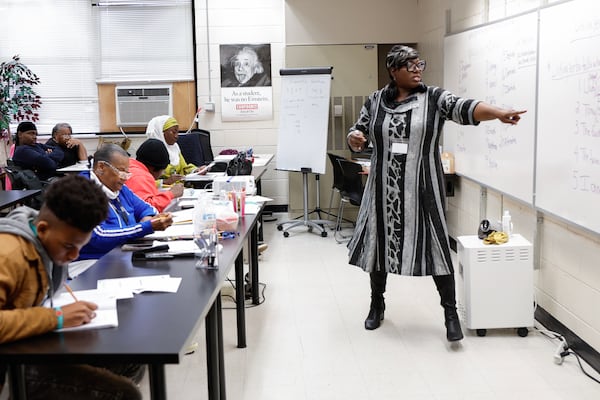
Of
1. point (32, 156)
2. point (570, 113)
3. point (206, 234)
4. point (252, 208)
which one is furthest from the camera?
point (32, 156)

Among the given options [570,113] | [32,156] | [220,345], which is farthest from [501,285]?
[32,156]

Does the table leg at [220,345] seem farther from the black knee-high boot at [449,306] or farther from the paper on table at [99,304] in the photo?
the black knee-high boot at [449,306]

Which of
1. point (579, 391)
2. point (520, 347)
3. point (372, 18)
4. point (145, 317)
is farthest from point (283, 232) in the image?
point (145, 317)

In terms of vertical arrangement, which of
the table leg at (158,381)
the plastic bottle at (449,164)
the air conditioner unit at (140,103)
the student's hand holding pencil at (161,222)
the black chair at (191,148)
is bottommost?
the table leg at (158,381)

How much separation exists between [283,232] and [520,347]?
3.45m

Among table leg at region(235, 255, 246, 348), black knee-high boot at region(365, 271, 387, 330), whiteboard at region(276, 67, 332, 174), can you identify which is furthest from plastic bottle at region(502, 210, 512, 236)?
whiteboard at region(276, 67, 332, 174)

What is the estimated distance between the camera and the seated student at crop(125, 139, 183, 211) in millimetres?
3891

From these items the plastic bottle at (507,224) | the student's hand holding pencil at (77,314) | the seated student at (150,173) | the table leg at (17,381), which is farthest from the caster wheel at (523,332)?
the table leg at (17,381)

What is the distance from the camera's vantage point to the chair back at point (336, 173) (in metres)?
6.41

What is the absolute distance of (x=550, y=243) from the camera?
3.71m

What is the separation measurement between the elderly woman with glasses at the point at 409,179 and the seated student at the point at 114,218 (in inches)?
48.0

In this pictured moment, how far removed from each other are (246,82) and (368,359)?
4.64 metres

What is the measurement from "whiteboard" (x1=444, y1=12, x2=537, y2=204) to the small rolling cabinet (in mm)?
435

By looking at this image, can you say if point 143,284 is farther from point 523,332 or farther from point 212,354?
point 523,332
